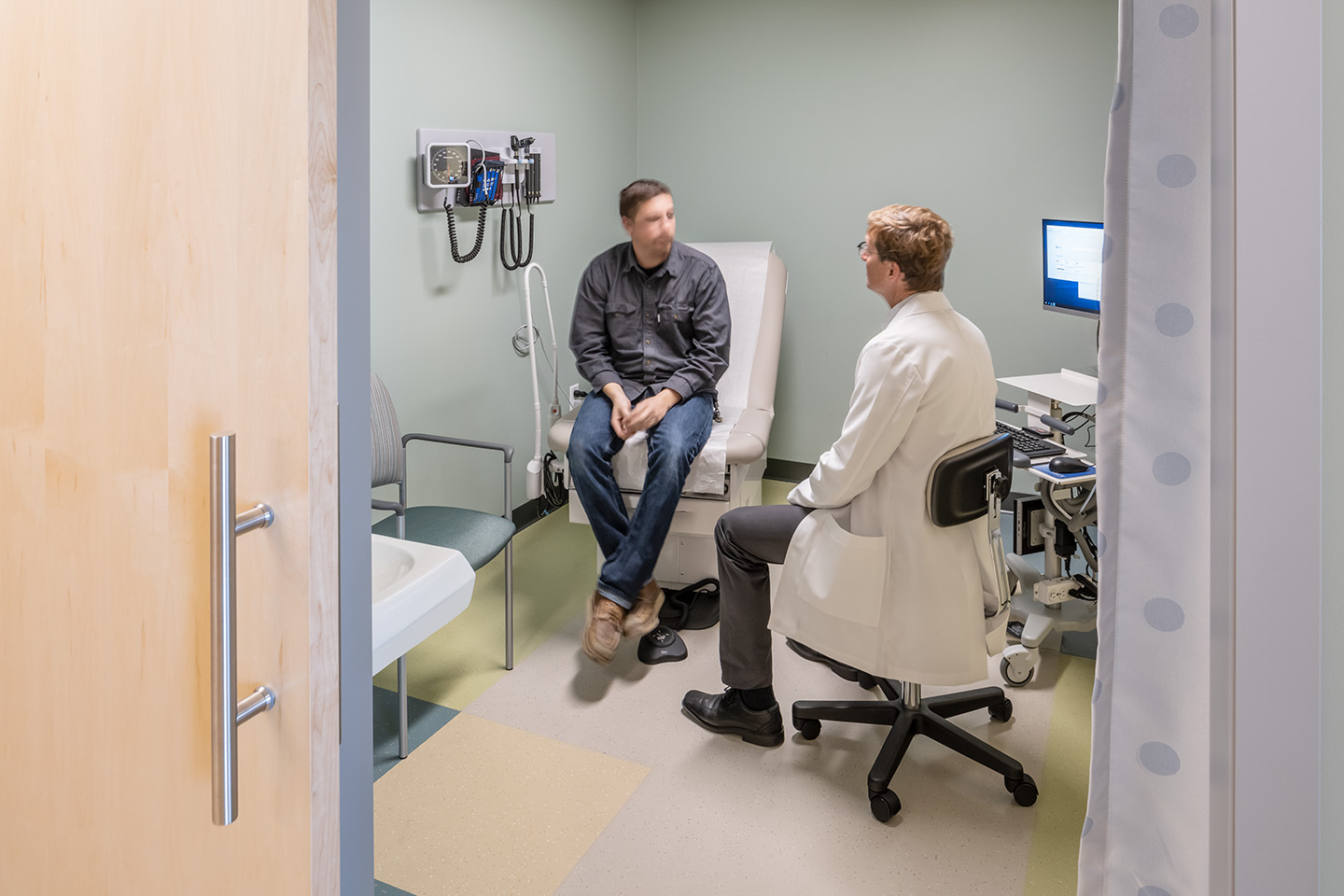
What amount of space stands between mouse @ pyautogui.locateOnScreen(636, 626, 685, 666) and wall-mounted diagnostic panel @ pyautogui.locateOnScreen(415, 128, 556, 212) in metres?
1.66

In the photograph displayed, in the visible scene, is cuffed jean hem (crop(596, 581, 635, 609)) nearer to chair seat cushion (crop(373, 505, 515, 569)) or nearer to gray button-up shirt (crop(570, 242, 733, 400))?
chair seat cushion (crop(373, 505, 515, 569))

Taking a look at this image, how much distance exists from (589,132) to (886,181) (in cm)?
136

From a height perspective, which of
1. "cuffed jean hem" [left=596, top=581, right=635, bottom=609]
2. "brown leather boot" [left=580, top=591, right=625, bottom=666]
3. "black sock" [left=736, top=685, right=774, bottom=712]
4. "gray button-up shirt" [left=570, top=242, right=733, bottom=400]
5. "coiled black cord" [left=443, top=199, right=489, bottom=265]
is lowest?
"black sock" [left=736, top=685, right=774, bottom=712]

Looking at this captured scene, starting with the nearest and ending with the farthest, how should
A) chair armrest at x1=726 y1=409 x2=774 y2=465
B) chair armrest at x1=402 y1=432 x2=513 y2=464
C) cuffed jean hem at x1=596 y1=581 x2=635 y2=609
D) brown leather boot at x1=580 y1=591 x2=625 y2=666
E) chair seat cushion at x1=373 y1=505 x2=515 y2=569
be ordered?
1. chair seat cushion at x1=373 y1=505 x2=515 y2=569
2. chair armrest at x1=402 y1=432 x2=513 y2=464
3. brown leather boot at x1=580 y1=591 x2=625 y2=666
4. cuffed jean hem at x1=596 y1=581 x2=635 y2=609
5. chair armrest at x1=726 y1=409 x2=774 y2=465

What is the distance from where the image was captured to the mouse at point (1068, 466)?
2.71 metres

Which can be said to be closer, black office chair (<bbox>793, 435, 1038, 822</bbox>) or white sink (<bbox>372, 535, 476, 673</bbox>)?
white sink (<bbox>372, 535, 476, 673</bbox>)

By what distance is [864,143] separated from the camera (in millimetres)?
4438

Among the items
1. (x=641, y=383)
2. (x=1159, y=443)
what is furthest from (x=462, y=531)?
(x=1159, y=443)

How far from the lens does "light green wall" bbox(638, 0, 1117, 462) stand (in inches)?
161

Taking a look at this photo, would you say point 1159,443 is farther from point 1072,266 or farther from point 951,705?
point 1072,266

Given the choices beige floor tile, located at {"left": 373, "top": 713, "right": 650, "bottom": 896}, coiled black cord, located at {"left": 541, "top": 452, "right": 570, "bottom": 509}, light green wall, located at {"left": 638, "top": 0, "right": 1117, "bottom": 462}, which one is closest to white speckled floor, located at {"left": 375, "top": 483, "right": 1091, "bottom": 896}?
beige floor tile, located at {"left": 373, "top": 713, "right": 650, "bottom": 896}

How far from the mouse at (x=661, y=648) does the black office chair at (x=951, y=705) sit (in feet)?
1.83

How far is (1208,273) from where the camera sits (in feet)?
2.50

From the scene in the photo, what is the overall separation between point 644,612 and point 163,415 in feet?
7.12
